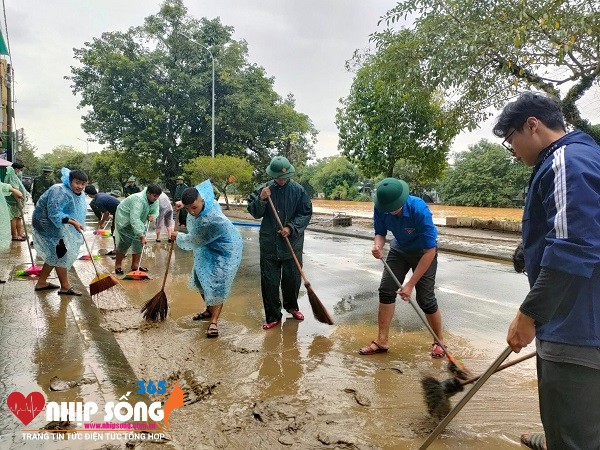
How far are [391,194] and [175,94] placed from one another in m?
24.0

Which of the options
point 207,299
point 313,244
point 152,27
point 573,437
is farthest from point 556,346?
point 152,27

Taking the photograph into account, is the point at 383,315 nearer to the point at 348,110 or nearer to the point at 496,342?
the point at 496,342

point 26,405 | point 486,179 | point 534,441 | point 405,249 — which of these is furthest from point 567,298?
point 486,179

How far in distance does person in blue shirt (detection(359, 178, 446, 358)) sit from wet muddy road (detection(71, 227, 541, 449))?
14.7 inches

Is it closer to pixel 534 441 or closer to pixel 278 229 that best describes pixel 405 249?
pixel 278 229

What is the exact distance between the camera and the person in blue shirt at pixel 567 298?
1540 millimetres

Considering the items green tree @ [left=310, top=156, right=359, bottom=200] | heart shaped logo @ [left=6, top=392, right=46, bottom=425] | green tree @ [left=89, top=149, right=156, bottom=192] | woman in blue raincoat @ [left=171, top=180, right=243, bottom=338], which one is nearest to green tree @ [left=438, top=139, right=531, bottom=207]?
green tree @ [left=310, top=156, right=359, bottom=200]

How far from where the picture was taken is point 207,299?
4.63m

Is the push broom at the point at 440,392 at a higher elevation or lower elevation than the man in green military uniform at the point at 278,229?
lower

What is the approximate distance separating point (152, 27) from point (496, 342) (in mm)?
26967

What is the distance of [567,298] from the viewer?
1.66 m

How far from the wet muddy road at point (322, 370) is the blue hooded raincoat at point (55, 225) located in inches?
32.4

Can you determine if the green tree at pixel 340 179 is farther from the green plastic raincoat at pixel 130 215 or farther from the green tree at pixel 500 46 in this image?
the green plastic raincoat at pixel 130 215

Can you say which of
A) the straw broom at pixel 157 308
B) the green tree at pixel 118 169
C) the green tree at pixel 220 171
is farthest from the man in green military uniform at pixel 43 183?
the green tree at pixel 118 169
